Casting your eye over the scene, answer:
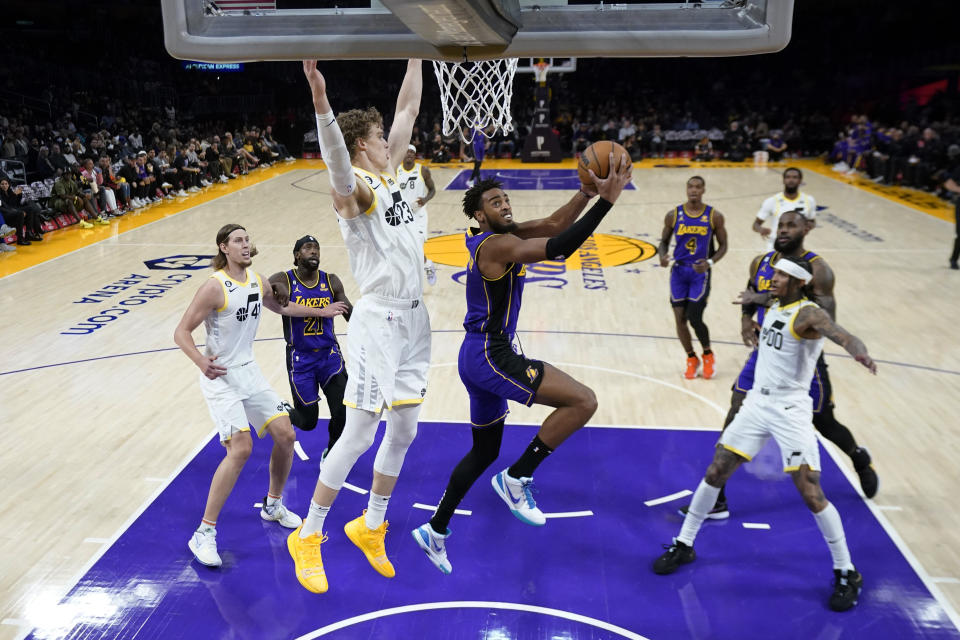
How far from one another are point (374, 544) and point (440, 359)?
11.7ft

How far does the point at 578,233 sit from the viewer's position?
354 centimetres

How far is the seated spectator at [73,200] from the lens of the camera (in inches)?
566

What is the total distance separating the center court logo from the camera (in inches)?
430

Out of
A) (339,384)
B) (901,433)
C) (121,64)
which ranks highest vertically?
(121,64)

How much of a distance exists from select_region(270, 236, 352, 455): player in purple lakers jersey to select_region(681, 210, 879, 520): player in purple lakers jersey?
2.37 metres

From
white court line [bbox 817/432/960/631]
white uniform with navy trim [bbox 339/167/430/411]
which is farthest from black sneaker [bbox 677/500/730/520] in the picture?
white uniform with navy trim [bbox 339/167/430/411]

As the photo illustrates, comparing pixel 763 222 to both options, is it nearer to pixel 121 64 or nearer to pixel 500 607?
pixel 500 607

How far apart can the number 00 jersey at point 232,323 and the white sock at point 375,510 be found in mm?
1062

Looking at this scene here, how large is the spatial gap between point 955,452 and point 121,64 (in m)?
27.5

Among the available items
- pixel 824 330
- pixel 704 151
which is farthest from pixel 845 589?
pixel 704 151

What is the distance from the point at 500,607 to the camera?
404 centimetres

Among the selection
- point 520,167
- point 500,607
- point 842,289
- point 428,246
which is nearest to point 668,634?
point 500,607

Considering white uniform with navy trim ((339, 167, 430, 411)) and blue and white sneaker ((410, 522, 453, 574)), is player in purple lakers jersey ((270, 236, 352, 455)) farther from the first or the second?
white uniform with navy trim ((339, 167, 430, 411))

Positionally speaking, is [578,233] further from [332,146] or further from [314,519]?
[314,519]
